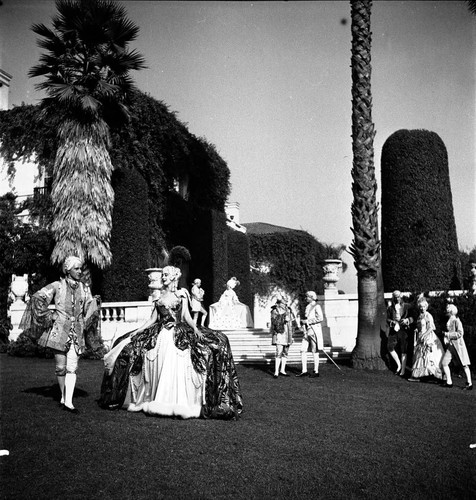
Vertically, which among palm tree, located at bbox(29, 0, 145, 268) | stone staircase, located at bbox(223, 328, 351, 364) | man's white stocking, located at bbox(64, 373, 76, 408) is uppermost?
palm tree, located at bbox(29, 0, 145, 268)

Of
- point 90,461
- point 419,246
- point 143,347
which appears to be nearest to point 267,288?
point 419,246

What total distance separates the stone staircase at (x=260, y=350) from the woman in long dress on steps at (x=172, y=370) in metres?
6.00

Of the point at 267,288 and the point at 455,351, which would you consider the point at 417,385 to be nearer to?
the point at 455,351

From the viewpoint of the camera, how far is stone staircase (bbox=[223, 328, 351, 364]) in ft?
42.7

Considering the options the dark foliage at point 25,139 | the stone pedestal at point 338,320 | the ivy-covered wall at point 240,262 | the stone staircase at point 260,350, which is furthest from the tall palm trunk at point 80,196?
the ivy-covered wall at point 240,262

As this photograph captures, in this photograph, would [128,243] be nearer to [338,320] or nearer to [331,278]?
[331,278]

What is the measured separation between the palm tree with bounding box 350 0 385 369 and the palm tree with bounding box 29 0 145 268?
7.05 m

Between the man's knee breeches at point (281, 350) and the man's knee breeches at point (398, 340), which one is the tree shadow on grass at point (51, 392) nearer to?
the man's knee breeches at point (281, 350)

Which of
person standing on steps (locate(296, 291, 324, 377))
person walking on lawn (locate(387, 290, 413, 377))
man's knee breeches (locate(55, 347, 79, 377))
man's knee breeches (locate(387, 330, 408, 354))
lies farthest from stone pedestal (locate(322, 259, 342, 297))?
man's knee breeches (locate(55, 347, 79, 377))

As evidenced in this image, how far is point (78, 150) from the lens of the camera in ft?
48.1

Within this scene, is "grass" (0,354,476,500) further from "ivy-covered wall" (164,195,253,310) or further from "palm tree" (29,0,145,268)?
"ivy-covered wall" (164,195,253,310)

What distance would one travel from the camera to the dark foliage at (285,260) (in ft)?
93.2

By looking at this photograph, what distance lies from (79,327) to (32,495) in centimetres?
314

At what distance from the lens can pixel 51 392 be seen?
26.4 feet
